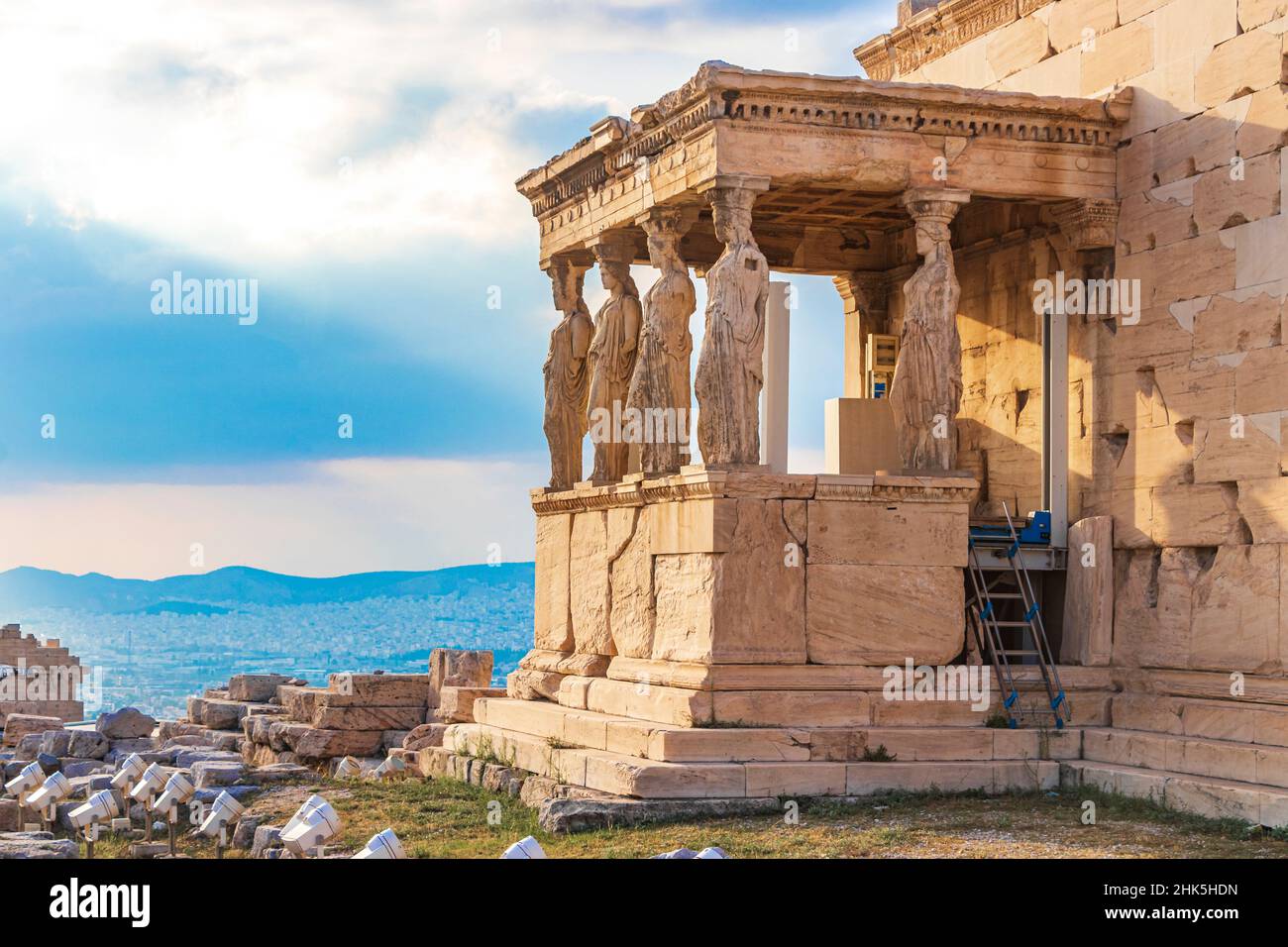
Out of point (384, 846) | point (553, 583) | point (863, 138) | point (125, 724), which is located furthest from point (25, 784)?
point (863, 138)

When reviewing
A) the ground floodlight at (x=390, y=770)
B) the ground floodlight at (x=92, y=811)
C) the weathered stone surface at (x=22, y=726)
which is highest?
the ground floodlight at (x=92, y=811)

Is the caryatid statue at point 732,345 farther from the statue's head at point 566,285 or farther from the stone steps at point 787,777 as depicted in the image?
the statue's head at point 566,285

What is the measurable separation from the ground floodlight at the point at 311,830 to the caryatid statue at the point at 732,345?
14.4 feet

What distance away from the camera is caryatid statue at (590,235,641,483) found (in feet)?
55.5

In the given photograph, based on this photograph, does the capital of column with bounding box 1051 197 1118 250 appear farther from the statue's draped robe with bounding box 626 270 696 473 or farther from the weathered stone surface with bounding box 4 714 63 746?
the weathered stone surface with bounding box 4 714 63 746

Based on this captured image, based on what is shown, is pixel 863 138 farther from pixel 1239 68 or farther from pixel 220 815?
pixel 220 815

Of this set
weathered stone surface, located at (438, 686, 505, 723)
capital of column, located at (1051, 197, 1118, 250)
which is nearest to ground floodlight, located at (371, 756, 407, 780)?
weathered stone surface, located at (438, 686, 505, 723)

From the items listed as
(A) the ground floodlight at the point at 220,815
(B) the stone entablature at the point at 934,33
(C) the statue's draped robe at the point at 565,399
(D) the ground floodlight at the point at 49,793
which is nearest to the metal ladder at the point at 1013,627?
(C) the statue's draped robe at the point at 565,399

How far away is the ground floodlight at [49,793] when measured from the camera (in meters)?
14.4

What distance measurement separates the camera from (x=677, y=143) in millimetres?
14938

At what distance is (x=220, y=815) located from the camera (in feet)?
44.1

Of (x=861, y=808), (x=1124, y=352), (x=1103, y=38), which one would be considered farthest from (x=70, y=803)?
(x=1103, y=38)

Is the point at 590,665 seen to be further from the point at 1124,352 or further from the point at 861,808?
the point at 1124,352

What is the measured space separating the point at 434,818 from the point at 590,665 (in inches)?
91.3
